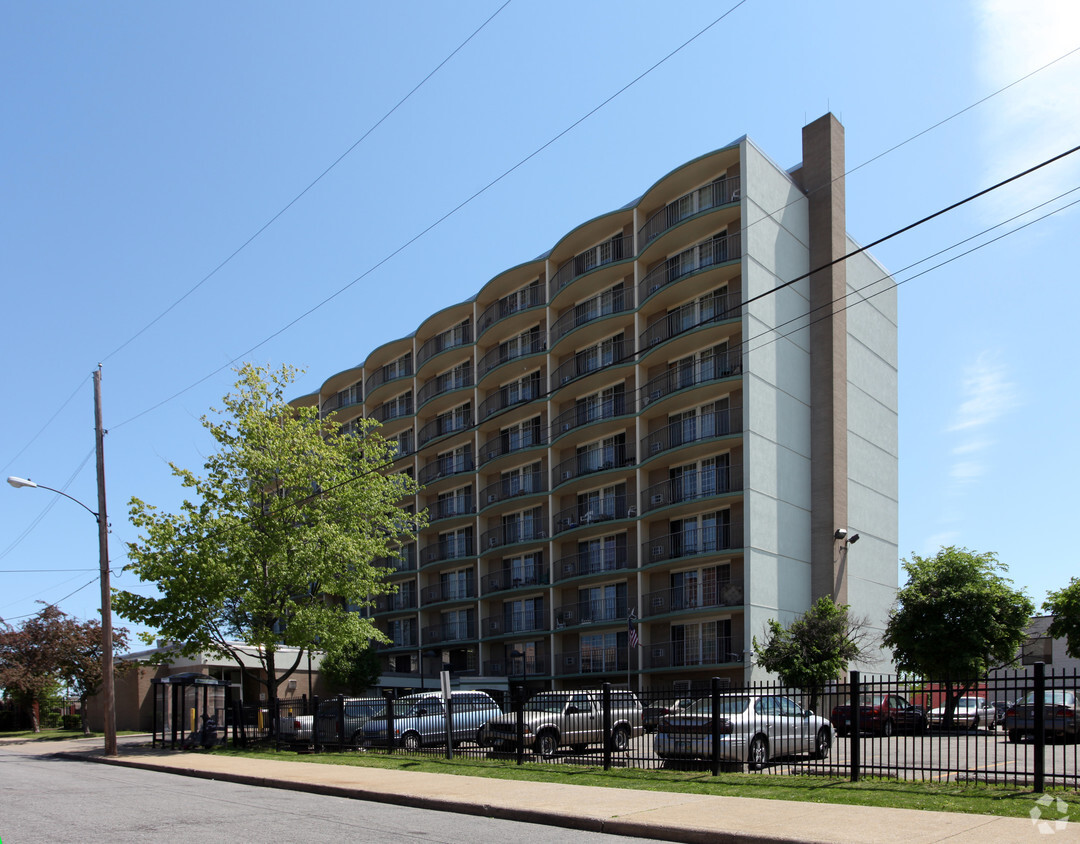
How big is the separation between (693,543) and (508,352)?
18.1 meters

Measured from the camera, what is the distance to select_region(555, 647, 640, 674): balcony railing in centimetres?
4288

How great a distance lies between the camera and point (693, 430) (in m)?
40.9

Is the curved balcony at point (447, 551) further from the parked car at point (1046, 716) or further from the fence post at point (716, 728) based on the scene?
the fence post at point (716, 728)

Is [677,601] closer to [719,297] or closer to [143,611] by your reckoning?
[719,297]

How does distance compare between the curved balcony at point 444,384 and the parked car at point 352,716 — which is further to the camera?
the curved balcony at point 444,384

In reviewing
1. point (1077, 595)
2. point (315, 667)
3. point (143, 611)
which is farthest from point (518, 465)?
point (1077, 595)

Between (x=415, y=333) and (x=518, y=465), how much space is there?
13511 millimetres

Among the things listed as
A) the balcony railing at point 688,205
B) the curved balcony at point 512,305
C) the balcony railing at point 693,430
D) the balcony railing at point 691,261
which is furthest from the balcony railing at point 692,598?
the curved balcony at point 512,305

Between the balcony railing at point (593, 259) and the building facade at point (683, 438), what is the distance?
125 mm

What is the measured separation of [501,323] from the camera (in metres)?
52.2

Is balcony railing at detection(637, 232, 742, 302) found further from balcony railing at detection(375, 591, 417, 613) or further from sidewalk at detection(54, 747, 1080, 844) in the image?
sidewalk at detection(54, 747, 1080, 844)

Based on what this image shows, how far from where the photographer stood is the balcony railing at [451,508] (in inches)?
2185

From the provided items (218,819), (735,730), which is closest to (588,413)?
(735,730)

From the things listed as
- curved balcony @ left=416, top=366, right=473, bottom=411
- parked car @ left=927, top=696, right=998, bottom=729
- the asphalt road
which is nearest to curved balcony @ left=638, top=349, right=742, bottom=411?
parked car @ left=927, top=696, right=998, bottom=729
